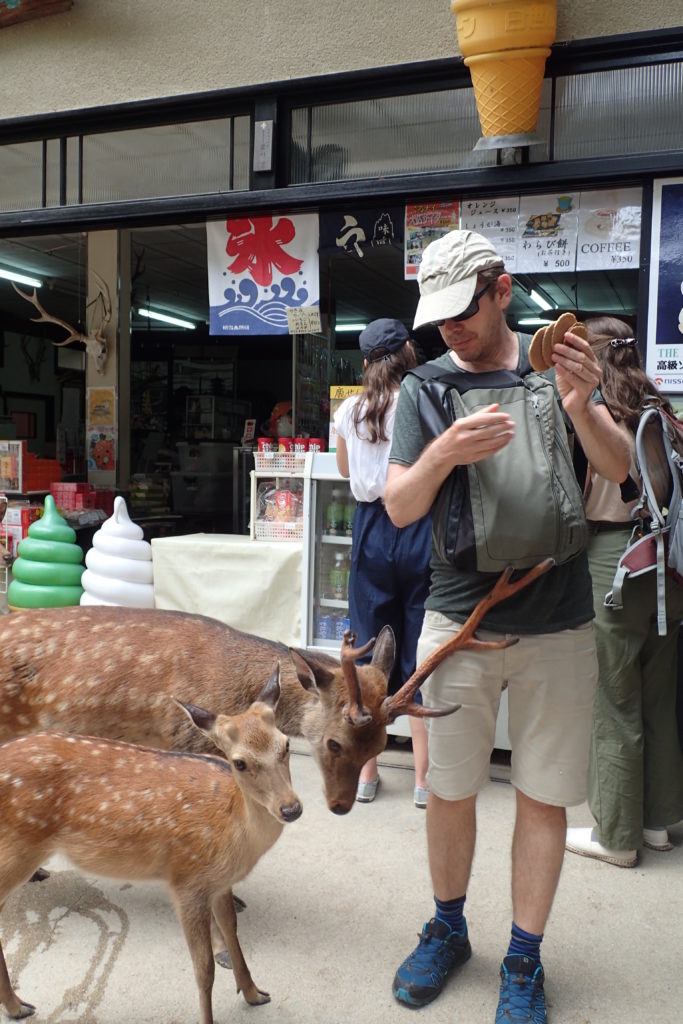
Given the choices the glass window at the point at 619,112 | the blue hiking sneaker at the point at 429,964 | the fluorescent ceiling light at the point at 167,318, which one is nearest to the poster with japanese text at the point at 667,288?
the glass window at the point at 619,112

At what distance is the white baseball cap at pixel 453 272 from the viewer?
2.21 m

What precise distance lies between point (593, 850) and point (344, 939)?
47.4 inches

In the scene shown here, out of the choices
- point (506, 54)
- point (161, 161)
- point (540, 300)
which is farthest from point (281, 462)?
point (540, 300)

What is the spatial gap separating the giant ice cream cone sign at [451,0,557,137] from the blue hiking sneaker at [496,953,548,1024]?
372 centimetres

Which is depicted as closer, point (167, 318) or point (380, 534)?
point (380, 534)

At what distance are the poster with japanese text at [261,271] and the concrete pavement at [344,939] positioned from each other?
3.12 m

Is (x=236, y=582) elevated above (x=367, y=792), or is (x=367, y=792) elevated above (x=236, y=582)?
(x=236, y=582)

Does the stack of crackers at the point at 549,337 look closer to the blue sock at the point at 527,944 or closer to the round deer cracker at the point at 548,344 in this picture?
the round deer cracker at the point at 548,344

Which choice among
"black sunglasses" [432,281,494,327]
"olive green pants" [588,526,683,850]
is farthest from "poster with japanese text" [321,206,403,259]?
"black sunglasses" [432,281,494,327]

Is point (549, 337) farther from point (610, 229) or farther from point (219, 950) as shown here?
point (610, 229)

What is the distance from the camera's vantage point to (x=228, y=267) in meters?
5.40

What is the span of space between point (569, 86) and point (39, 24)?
11.6ft

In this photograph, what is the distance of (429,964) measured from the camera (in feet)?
8.68

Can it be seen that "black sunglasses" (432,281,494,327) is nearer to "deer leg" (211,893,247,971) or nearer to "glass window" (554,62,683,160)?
"deer leg" (211,893,247,971)
